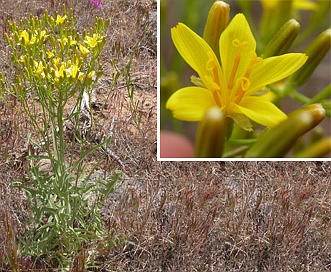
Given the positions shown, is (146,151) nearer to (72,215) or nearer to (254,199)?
(254,199)

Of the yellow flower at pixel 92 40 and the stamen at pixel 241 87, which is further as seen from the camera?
the yellow flower at pixel 92 40

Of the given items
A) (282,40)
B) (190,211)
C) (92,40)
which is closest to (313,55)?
(282,40)

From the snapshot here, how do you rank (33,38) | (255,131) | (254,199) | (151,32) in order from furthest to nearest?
1. (151,32)
2. (254,199)
3. (33,38)
4. (255,131)

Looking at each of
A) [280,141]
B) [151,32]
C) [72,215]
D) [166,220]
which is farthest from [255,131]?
[151,32]

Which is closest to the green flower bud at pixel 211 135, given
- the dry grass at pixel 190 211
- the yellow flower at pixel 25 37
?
the yellow flower at pixel 25 37

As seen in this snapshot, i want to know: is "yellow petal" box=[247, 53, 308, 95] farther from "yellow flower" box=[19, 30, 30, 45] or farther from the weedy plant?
"yellow flower" box=[19, 30, 30, 45]

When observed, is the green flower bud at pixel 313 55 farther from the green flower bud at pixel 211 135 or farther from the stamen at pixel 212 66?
the green flower bud at pixel 211 135

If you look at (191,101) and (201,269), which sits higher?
(191,101)
